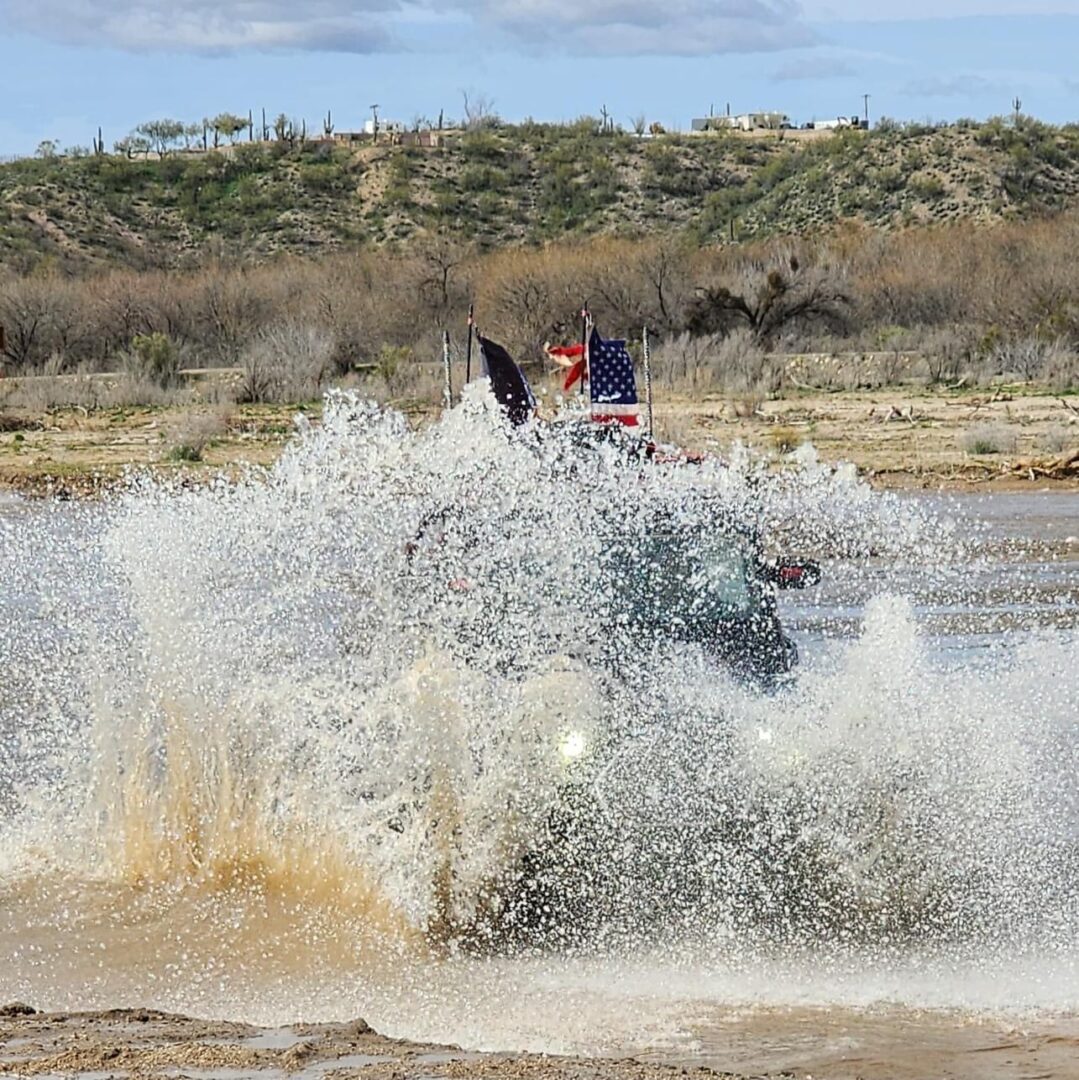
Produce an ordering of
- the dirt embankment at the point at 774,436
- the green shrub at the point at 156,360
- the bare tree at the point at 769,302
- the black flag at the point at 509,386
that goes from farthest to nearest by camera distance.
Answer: the bare tree at the point at 769,302 → the green shrub at the point at 156,360 → the dirt embankment at the point at 774,436 → the black flag at the point at 509,386

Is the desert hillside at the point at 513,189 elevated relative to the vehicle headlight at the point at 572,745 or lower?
elevated

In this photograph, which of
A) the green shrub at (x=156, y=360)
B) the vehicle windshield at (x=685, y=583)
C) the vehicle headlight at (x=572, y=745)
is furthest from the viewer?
the green shrub at (x=156, y=360)

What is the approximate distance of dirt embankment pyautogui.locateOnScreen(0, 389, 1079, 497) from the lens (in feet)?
89.9

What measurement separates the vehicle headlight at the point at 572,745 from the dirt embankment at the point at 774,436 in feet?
57.9

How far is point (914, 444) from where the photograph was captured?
30016mm

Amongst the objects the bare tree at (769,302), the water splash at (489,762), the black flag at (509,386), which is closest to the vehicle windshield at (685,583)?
the water splash at (489,762)

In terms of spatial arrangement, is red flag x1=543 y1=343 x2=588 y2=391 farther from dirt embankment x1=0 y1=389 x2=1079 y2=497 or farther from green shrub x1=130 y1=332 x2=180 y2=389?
green shrub x1=130 y1=332 x2=180 y2=389

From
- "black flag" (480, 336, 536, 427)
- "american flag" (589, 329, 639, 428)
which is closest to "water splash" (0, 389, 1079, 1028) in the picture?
"black flag" (480, 336, 536, 427)

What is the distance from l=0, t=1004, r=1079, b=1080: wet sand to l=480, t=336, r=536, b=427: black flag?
627cm

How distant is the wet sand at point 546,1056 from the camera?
599 cm

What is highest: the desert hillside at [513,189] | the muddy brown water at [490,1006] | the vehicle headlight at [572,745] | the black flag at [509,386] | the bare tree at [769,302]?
the desert hillside at [513,189]

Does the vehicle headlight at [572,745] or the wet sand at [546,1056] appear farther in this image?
the vehicle headlight at [572,745]

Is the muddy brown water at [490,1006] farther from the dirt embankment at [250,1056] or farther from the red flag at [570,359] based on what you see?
the red flag at [570,359]

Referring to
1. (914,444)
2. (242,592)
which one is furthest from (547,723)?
(914,444)
